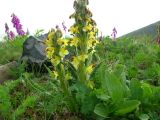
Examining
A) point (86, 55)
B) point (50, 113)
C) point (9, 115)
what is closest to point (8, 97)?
point (9, 115)

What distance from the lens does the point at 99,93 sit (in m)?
4.87

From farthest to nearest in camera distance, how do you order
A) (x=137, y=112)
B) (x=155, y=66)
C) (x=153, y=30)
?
(x=153, y=30), (x=155, y=66), (x=137, y=112)

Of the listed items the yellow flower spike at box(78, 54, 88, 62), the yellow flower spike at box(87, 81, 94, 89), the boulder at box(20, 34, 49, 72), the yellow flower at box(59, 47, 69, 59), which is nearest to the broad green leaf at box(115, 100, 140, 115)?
the yellow flower spike at box(87, 81, 94, 89)

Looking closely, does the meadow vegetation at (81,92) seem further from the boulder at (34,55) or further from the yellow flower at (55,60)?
the boulder at (34,55)

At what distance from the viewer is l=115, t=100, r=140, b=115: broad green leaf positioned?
15.3 ft

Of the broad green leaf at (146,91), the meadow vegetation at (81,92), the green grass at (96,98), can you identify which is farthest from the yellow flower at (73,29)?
the broad green leaf at (146,91)

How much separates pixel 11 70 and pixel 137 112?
9.07ft

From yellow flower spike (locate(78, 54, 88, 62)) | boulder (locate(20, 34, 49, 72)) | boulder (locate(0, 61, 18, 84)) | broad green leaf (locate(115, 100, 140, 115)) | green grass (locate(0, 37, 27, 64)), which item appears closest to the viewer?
broad green leaf (locate(115, 100, 140, 115))

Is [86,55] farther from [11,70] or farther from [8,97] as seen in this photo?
[11,70]

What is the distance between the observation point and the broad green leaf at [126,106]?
4660mm

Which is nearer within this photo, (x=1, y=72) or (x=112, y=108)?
(x=112, y=108)

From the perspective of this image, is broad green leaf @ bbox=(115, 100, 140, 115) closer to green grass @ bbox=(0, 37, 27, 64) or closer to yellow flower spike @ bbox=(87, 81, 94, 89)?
yellow flower spike @ bbox=(87, 81, 94, 89)

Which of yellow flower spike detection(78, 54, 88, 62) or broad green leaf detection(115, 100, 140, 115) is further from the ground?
A: yellow flower spike detection(78, 54, 88, 62)

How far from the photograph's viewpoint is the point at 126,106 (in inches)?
187
